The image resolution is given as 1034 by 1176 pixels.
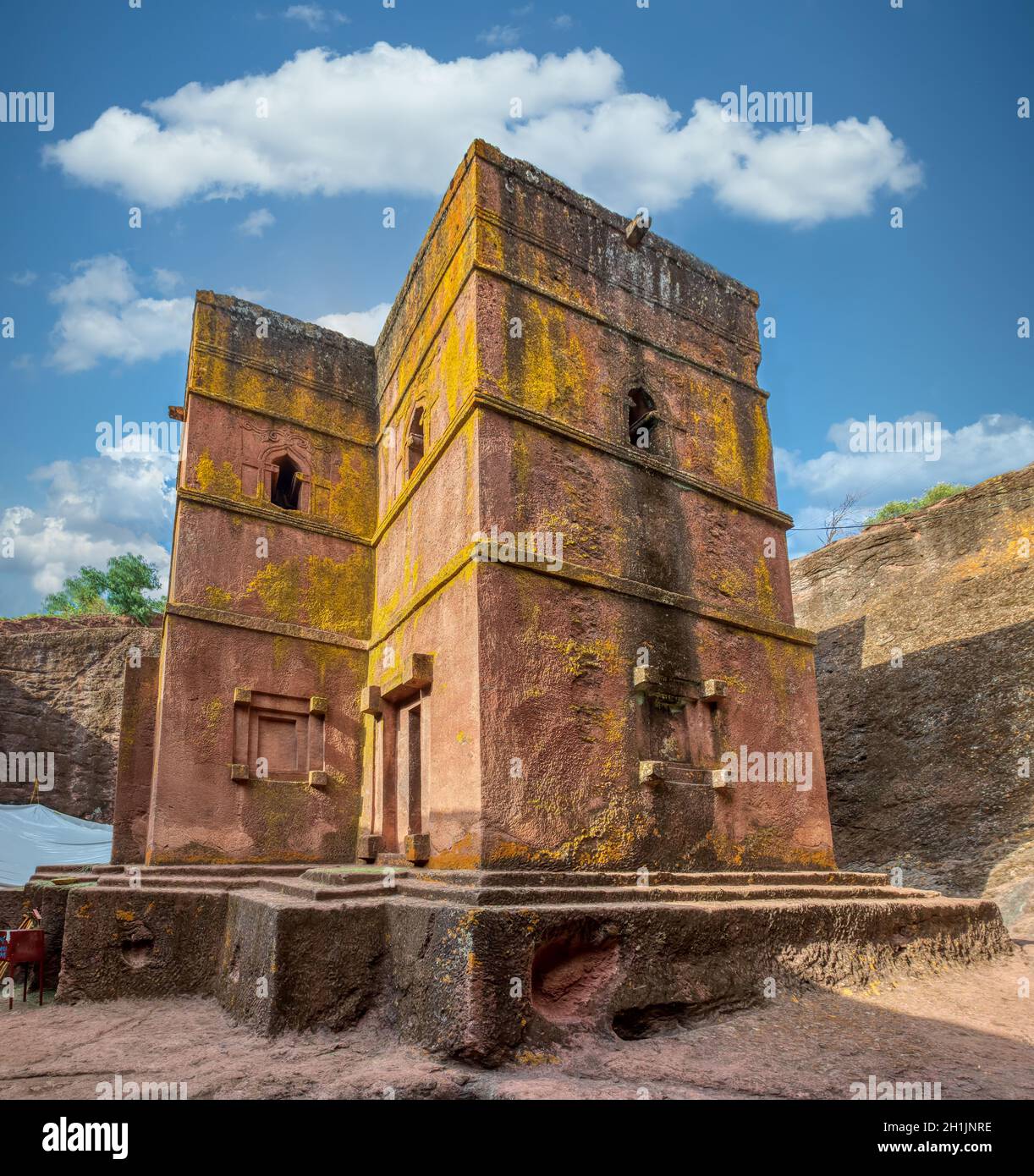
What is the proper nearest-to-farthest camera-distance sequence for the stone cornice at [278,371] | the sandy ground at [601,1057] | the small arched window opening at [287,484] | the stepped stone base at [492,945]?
the sandy ground at [601,1057], the stepped stone base at [492,945], the stone cornice at [278,371], the small arched window opening at [287,484]

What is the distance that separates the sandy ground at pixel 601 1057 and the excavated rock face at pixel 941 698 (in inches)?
146

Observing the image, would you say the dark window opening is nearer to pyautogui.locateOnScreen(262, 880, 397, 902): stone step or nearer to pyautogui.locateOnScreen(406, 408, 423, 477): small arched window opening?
pyautogui.locateOnScreen(262, 880, 397, 902): stone step

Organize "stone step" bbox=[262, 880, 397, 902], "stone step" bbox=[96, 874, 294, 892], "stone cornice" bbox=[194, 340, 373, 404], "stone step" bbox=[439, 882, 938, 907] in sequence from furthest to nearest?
"stone cornice" bbox=[194, 340, 373, 404] → "stone step" bbox=[96, 874, 294, 892] → "stone step" bbox=[262, 880, 397, 902] → "stone step" bbox=[439, 882, 938, 907]

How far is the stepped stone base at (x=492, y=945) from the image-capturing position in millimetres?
4398

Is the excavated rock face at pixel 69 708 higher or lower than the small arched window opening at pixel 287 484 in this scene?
lower

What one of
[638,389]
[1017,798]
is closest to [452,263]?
[638,389]

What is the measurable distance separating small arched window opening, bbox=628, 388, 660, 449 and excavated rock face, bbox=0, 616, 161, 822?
42.1 ft

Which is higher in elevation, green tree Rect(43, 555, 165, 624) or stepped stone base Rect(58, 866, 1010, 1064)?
green tree Rect(43, 555, 165, 624)

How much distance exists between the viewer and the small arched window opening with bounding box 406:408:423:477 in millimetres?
8445

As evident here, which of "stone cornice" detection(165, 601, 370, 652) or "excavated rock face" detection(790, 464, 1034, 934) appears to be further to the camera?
"excavated rock face" detection(790, 464, 1034, 934)

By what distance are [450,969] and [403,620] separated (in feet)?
12.5

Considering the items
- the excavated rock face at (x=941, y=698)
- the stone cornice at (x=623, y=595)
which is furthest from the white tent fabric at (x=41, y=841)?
the excavated rock face at (x=941, y=698)

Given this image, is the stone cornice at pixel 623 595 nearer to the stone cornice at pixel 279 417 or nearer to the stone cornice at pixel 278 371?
the stone cornice at pixel 279 417

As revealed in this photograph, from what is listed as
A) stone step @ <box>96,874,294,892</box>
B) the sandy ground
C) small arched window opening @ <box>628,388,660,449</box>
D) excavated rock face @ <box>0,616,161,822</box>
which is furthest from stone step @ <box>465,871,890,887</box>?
excavated rock face @ <box>0,616,161,822</box>
